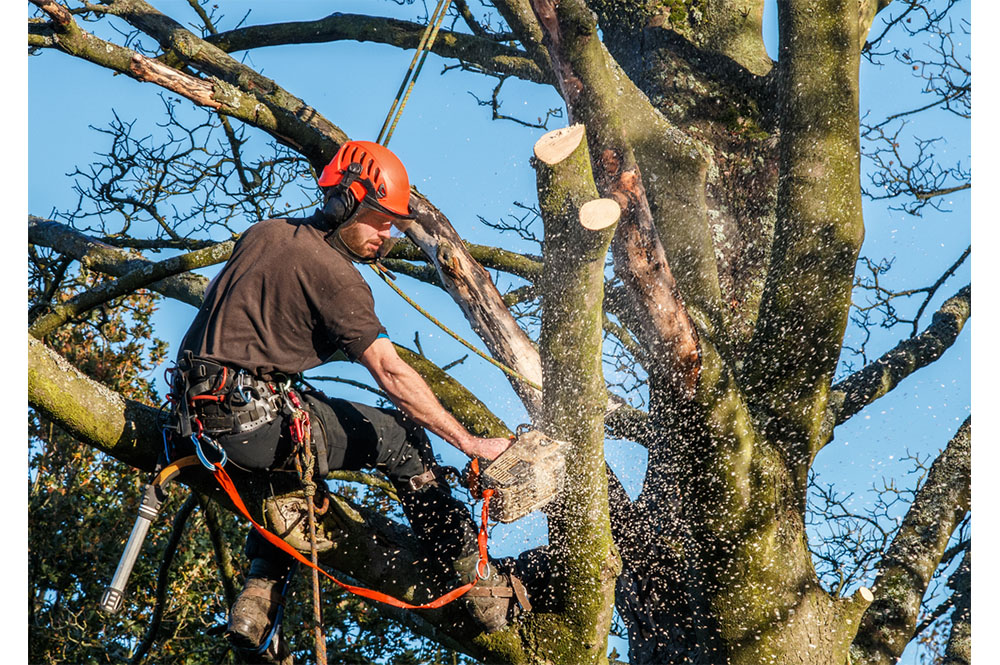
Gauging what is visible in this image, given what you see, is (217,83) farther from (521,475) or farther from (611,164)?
(521,475)

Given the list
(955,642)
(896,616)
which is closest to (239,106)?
(896,616)

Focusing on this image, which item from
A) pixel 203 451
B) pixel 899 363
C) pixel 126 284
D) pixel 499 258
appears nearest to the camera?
pixel 203 451

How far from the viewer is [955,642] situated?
477cm

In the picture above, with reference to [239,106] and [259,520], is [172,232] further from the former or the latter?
[259,520]

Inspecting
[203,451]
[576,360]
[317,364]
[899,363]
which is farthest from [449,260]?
[899,363]

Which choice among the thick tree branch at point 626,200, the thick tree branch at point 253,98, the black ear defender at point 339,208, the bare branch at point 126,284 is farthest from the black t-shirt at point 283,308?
the bare branch at point 126,284

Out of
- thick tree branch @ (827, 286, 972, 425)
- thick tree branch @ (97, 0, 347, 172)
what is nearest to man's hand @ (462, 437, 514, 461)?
thick tree branch @ (97, 0, 347, 172)

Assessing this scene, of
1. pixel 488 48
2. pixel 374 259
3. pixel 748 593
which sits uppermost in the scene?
pixel 488 48

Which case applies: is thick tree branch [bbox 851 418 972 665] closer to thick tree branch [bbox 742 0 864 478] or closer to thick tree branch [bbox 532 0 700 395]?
thick tree branch [bbox 742 0 864 478]

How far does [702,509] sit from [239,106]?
298cm

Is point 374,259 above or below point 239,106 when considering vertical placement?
below

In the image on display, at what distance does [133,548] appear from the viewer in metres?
3.28

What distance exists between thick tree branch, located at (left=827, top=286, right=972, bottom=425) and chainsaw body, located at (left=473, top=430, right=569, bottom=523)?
2.18 m

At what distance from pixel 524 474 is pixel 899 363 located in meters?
2.86
